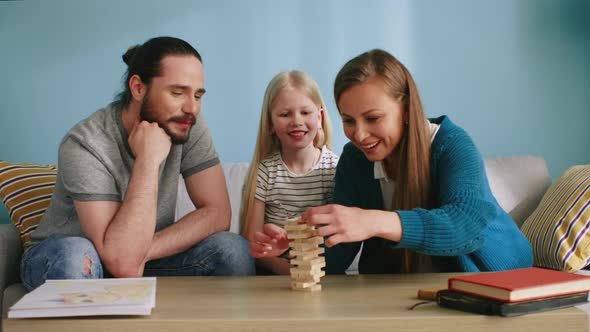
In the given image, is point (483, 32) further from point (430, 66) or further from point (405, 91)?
point (405, 91)

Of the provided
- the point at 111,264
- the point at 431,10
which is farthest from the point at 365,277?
the point at 431,10

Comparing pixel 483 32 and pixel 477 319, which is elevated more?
pixel 483 32

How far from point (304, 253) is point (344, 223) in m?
0.12

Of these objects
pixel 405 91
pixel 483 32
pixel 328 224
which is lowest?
pixel 328 224

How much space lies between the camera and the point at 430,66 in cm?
297

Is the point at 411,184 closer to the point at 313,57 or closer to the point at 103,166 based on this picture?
the point at 103,166

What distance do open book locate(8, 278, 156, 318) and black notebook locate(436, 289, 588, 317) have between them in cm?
53

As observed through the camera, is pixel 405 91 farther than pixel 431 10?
No

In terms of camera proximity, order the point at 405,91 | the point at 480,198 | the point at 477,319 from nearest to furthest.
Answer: the point at 477,319
the point at 480,198
the point at 405,91

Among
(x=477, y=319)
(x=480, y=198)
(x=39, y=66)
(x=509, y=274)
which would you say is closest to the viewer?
(x=477, y=319)

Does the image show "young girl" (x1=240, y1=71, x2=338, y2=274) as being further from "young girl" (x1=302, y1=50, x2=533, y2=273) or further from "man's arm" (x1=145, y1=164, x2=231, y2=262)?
"young girl" (x1=302, y1=50, x2=533, y2=273)

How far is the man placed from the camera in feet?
5.67

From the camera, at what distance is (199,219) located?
1.93 meters

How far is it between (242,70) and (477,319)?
1968 millimetres
